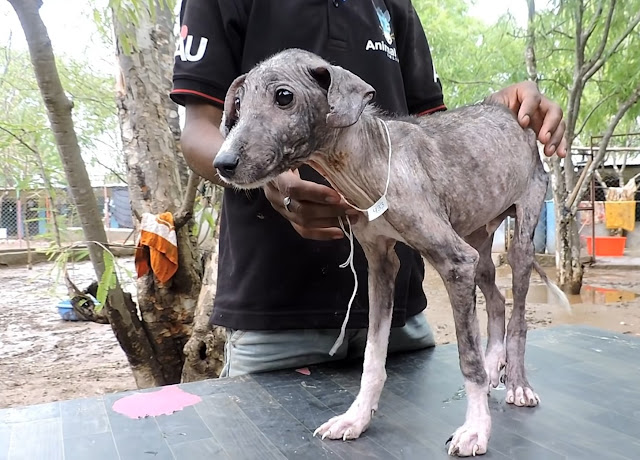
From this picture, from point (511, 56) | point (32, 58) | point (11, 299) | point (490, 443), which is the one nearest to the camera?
point (490, 443)

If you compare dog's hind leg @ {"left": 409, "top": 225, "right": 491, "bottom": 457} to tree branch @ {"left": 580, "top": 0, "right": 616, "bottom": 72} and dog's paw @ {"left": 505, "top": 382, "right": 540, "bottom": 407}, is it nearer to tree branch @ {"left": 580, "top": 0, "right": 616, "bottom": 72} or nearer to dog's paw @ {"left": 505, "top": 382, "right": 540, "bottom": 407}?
dog's paw @ {"left": 505, "top": 382, "right": 540, "bottom": 407}

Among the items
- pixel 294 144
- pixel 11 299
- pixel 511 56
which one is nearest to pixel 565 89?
pixel 511 56

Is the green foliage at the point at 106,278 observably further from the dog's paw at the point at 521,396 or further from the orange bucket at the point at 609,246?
the orange bucket at the point at 609,246

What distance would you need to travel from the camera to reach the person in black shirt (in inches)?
67.6

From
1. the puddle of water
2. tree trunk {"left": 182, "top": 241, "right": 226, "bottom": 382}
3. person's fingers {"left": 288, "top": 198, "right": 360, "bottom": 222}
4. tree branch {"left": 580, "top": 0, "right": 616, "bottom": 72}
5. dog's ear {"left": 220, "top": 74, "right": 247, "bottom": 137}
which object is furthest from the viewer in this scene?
the puddle of water

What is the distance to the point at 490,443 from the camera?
143 centimetres

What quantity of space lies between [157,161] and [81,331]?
4.62 metres

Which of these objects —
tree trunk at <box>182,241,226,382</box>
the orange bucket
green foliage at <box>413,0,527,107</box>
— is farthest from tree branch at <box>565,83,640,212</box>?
tree trunk at <box>182,241,226,382</box>

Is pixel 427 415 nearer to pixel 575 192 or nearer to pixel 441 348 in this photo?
pixel 441 348

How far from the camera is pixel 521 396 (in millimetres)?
1653

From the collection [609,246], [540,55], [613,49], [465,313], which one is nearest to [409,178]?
[465,313]

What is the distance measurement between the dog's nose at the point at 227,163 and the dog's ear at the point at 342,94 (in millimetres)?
225

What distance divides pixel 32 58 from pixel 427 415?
96.9 inches

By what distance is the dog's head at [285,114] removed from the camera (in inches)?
43.7
